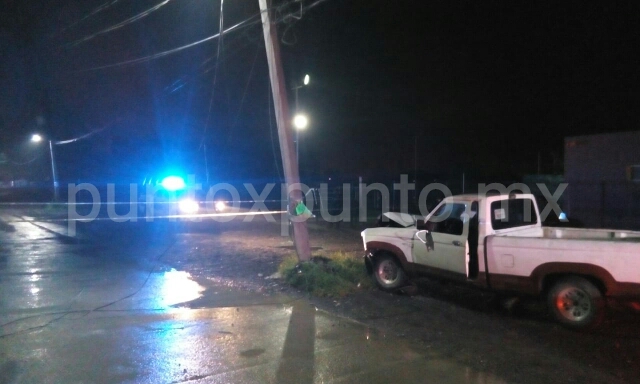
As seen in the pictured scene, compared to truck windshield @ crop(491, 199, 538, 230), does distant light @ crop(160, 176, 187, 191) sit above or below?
above

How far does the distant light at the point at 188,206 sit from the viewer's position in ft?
103

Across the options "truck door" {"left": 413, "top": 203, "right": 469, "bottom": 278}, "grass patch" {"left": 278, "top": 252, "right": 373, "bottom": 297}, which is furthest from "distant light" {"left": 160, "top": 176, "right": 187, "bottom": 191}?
"truck door" {"left": 413, "top": 203, "right": 469, "bottom": 278}

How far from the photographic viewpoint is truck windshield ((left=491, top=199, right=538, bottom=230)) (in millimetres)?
8758

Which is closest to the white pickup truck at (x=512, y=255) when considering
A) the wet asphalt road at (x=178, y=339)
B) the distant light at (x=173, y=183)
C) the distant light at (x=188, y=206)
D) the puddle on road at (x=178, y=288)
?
the wet asphalt road at (x=178, y=339)

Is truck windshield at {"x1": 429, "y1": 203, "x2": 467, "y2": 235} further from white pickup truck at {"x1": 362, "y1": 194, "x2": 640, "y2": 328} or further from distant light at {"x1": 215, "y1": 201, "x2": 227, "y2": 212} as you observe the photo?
distant light at {"x1": 215, "y1": 201, "x2": 227, "y2": 212}

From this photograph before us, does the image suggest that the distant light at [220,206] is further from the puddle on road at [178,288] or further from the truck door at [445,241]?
the truck door at [445,241]

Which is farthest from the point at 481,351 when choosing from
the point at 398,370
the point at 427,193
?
the point at 427,193

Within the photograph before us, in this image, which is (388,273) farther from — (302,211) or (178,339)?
(178,339)

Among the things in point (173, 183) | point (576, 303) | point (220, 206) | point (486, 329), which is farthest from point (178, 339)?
point (173, 183)

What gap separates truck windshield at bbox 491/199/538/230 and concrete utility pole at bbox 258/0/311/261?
395 cm

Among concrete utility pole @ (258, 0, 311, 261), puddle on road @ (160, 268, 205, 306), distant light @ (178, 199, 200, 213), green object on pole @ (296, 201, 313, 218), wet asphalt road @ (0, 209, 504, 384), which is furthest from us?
distant light @ (178, 199, 200, 213)

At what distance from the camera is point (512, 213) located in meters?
9.09

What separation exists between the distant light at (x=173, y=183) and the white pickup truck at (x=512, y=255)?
26.2 meters

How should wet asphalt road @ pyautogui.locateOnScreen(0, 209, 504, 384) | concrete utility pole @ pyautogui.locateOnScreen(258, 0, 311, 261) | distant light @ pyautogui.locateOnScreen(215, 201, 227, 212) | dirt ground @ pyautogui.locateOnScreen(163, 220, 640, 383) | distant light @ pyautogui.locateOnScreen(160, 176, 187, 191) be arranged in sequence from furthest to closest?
distant light @ pyautogui.locateOnScreen(160, 176, 187, 191), distant light @ pyautogui.locateOnScreen(215, 201, 227, 212), concrete utility pole @ pyautogui.locateOnScreen(258, 0, 311, 261), dirt ground @ pyautogui.locateOnScreen(163, 220, 640, 383), wet asphalt road @ pyautogui.locateOnScreen(0, 209, 504, 384)
